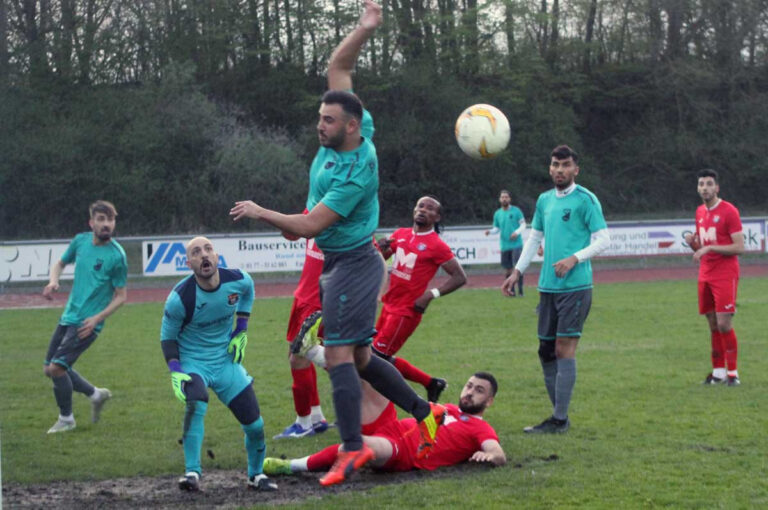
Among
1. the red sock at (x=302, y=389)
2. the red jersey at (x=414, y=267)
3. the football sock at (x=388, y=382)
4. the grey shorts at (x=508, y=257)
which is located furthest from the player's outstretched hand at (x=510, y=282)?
the grey shorts at (x=508, y=257)

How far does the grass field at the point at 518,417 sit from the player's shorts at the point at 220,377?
2.96 feet

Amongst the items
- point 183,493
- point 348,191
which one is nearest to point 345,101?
point 348,191

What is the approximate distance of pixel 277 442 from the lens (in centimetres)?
782

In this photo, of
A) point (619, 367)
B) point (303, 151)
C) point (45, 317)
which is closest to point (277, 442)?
point (619, 367)

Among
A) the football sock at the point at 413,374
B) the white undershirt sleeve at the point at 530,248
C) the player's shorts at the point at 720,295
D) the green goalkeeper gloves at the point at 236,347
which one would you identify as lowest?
the football sock at the point at 413,374

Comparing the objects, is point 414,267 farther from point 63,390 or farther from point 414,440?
point 63,390

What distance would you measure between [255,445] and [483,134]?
3.10 meters

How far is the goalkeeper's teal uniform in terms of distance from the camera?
6.21 meters

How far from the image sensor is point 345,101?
530cm

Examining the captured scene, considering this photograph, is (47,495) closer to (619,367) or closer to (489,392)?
(489,392)

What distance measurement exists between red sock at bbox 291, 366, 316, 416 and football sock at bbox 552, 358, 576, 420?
2000 millimetres

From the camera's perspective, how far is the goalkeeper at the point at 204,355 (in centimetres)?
618

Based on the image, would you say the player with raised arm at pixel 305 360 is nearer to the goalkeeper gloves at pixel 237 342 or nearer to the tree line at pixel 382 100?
the goalkeeper gloves at pixel 237 342

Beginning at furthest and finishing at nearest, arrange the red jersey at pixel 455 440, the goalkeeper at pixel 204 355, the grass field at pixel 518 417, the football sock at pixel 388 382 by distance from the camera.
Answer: the red jersey at pixel 455 440
the goalkeeper at pixel 204 355
the grass field at pixel 518 417
the football sock at pixel 388 382
